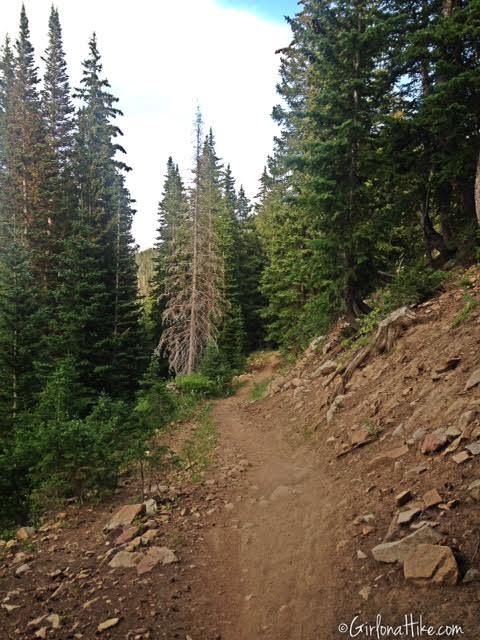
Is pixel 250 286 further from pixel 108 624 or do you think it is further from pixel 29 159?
pixel 108 624

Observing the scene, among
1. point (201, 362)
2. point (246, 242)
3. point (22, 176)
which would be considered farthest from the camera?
point (246, 242)

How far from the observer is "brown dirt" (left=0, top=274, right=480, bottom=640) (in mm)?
3926

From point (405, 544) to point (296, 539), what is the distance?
6.43 feet

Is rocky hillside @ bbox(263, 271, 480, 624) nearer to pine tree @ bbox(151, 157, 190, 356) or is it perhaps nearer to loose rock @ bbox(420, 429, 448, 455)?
loose rock @ bbox(420, 429, 448, 455)

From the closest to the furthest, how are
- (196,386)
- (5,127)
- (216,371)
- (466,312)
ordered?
(466,312)
(196,386)
(216,371)
(5,127)

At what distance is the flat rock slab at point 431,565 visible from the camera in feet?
11.4

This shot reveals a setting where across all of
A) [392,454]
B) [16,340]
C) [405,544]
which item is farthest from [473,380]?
[16,340]

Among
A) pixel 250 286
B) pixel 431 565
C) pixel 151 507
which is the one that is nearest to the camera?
pixel 431 565

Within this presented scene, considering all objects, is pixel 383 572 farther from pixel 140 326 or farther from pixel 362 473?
pixel 140 326

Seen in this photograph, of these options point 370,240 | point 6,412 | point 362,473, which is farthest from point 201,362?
point 362,473

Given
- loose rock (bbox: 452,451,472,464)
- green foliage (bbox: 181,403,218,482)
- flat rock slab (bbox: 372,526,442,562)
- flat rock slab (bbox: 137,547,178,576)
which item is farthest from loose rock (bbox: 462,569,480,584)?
green foliage (bbox: 181,403,218,482)

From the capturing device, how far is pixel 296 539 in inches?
219

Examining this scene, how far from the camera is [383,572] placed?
402cm

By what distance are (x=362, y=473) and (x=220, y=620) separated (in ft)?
11.1
